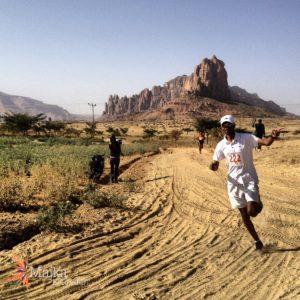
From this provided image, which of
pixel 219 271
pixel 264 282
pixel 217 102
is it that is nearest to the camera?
pixel 264 282

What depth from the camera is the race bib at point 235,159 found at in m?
5.41

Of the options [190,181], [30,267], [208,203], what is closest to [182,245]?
[30,267]

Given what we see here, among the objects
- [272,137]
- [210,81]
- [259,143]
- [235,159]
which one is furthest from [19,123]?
[210,81]

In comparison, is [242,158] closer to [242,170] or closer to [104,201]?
[242,170]

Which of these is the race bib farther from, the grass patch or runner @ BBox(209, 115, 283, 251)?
the grass patch

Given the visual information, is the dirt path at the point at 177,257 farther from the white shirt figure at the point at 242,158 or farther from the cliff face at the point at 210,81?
the cliff face at the point at 210,81

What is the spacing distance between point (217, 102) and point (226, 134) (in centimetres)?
16460

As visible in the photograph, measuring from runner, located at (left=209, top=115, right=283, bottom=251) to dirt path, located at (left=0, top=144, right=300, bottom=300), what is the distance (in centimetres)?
66

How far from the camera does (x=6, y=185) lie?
8.54 metres

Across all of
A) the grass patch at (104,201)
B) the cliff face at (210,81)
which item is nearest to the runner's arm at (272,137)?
the grass patch at (104,201)

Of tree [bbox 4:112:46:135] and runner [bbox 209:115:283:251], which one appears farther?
tree [bbox 4:112:46:135]

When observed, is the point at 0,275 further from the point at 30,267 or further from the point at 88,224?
the point at 88,224

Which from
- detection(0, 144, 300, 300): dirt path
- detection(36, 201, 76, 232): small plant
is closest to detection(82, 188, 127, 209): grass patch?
detection(0, 144, 300, 300): dirt path

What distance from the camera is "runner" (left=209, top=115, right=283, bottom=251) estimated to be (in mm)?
5371
